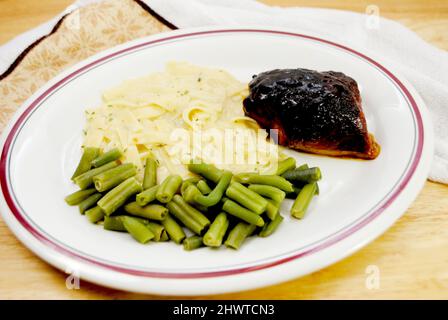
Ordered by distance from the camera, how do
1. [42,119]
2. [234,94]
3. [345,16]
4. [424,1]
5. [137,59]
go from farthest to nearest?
[424,1] < [345,16] < [137,59] < [234,94] < [42,119]

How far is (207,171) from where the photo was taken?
16.1 ft

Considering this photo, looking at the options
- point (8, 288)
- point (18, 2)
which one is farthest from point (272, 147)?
point (18, 2)

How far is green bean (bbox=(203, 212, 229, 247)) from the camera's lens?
4.20 meters

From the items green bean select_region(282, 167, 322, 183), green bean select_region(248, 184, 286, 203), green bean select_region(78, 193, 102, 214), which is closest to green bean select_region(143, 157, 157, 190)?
green bean select_region(78, 193, 102, 214)

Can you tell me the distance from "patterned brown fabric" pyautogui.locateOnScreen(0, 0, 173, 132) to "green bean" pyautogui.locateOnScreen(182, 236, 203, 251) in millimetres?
3329

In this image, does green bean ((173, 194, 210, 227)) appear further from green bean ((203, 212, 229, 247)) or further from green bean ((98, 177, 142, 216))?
green bean ((98, 177, 142, 216))

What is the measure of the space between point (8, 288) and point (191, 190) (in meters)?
1.72

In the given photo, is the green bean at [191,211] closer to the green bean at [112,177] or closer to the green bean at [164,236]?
the green bean at [164,236]

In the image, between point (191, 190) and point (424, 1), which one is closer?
point (191, 190)

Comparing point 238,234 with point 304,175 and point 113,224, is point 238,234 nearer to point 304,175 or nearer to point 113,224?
point 304,175

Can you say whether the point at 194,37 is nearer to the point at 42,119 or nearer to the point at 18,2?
the point at 42,119

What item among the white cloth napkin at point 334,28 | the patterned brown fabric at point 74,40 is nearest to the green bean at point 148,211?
the patterned brown fabric at point 74,40

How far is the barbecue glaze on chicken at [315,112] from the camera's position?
527 cm

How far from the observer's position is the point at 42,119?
595 cm
